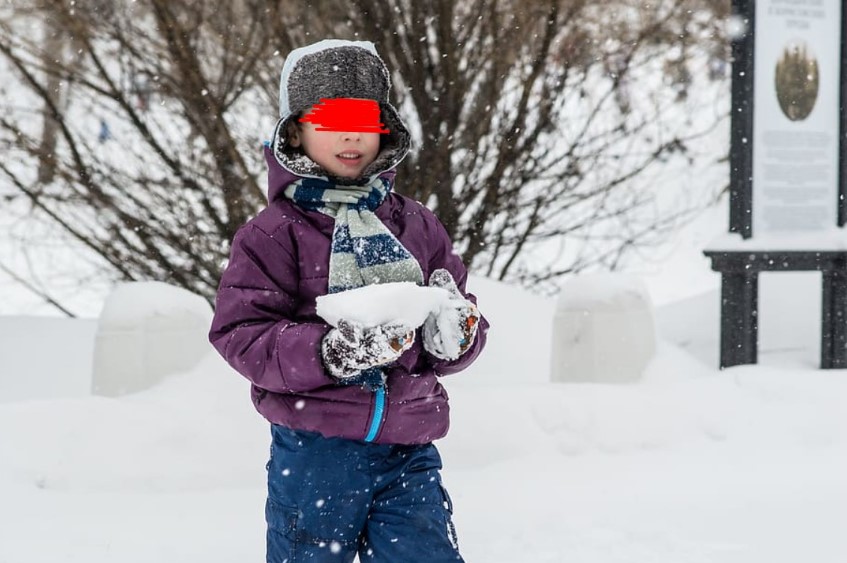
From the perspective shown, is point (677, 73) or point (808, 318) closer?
point (808, 318)

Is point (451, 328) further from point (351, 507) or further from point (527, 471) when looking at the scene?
point (527, 471)

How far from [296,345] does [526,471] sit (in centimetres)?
252

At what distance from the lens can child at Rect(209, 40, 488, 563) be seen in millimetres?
2141

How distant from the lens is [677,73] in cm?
860

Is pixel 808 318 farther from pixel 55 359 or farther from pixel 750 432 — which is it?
pixel 55 359

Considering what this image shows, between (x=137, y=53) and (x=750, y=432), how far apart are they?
15.1ft

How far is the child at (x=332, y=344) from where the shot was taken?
7.02ft

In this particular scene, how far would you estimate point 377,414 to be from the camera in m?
2.15

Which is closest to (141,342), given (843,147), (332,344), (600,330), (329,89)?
(600,330)

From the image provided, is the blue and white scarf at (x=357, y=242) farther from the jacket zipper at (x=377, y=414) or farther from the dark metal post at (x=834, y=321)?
the dark metal post at (x=834, y=321)

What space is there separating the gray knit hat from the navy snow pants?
644 millimetres

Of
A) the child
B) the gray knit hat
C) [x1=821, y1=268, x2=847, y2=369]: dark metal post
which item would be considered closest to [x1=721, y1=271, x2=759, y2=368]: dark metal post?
[x1=821, y1=268, x2=847, y2=369]: dark metal post

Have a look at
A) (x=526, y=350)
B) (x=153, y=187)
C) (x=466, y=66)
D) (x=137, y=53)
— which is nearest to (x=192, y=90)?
(x=137, y=53)

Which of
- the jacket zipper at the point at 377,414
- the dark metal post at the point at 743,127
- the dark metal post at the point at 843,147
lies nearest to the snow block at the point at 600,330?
the dark metal post at the point at 743,127
